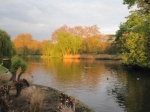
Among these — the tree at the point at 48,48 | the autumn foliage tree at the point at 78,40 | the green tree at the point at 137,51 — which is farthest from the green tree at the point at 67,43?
the green tree at the point at 137,51

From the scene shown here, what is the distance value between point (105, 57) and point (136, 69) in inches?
2157

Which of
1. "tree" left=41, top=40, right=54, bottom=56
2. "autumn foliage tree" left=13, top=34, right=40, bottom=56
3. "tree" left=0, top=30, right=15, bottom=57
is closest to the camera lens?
"tree" left=0, top=30, right=15, bottom=57

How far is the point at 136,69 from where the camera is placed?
58656 millimetres

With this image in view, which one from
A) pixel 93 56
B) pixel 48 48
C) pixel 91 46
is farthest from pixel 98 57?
pixel 48 48

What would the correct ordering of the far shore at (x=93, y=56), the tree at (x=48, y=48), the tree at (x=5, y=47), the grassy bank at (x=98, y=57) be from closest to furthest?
1. the tree at (x=5, y=47)
2. the grassy bank at (x=98, y=57)
3. the far shore at (x=93, y=56)
4. the tree at (x=48, y=48)

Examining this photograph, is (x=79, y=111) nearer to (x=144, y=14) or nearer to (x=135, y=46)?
(x=144, y=14)

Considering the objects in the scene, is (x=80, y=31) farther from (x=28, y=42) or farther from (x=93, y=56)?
(x=28, y=42)

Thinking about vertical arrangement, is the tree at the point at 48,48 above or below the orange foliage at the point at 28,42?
below

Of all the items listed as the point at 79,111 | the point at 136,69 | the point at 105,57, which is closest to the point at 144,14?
the point at 79,111

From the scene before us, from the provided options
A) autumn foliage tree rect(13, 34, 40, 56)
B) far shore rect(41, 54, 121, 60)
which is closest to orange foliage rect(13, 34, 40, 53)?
autumn foliage tree rect(13, 34, 40, 56)

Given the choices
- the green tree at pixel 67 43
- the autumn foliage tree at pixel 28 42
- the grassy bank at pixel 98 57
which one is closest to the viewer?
the grassy bank at pixel 98 57

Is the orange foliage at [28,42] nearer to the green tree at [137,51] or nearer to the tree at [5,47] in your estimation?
the tree at [5,47]

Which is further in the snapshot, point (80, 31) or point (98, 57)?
point (80, 31)

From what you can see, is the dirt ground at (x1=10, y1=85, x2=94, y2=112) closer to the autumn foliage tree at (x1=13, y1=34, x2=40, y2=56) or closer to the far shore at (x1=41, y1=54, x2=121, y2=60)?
the far shore at (x1=41, y1=54, x2=121, y2=60)
